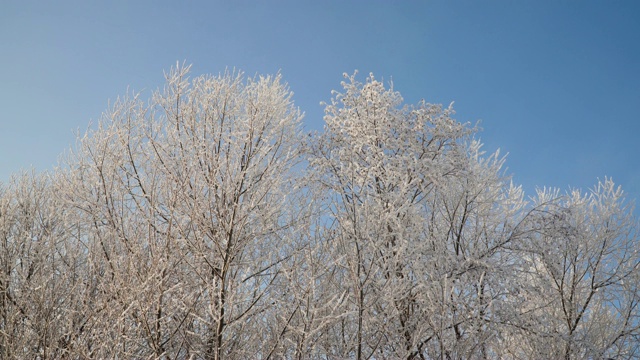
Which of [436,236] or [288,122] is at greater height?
[288,122]

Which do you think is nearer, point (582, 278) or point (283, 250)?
point (283, 250)

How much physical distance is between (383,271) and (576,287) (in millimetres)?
8323

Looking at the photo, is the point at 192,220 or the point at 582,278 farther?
the point at 582,278

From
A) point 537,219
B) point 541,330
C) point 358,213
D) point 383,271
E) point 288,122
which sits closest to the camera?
point 383,271

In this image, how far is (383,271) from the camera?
15.3 feet

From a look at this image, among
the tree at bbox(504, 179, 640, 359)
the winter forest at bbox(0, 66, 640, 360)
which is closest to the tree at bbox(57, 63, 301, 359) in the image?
the winter forest at bbox(0, 66, 640, 360)

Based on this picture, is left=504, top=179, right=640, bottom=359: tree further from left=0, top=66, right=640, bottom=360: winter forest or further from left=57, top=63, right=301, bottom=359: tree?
left=57, top=63, right=301, bottom=359: tree

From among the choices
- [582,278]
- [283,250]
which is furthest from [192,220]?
[582,278]

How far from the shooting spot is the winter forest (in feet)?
15.2

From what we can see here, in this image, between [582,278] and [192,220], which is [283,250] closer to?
[192,220]

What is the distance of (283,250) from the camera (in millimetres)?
6117

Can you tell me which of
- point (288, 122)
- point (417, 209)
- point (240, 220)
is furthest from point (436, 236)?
point (240, 220)

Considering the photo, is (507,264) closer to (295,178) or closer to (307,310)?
(295,178)

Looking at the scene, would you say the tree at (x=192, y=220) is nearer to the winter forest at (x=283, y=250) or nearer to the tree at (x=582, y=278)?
the winter forest at (x=283, y=250)
